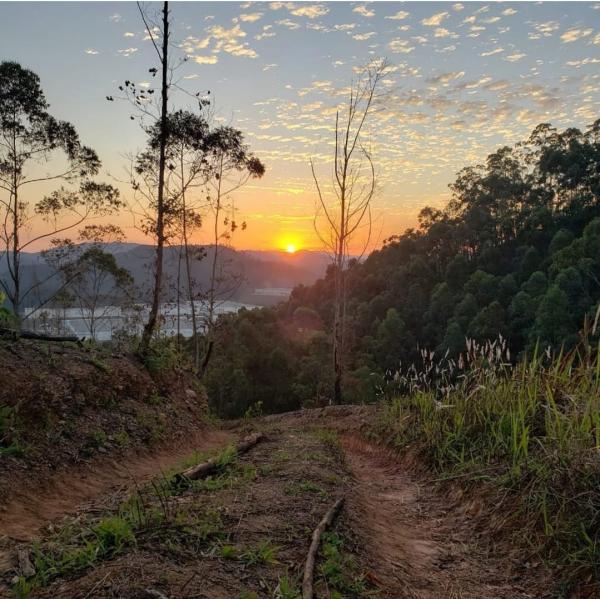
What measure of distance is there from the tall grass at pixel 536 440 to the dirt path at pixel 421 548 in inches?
18.0

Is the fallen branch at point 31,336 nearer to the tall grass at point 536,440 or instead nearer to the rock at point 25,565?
the rock at point 25,565

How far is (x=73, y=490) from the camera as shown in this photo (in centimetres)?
577

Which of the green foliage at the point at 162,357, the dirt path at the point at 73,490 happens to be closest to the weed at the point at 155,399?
the green foliage at the point at 162,357

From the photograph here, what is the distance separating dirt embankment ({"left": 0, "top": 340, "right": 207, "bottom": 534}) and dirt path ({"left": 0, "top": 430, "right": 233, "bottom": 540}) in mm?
16

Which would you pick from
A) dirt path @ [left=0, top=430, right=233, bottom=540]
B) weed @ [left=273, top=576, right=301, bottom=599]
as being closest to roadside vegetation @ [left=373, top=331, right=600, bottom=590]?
weed @ [left=273, top=576, right=301, bottom=599]

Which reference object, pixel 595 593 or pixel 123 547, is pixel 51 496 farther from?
pixel 595 593

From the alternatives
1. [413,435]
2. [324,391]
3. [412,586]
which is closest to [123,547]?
[412,586]

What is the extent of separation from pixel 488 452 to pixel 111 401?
6.52 metres

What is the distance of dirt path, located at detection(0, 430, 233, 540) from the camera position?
4.50m

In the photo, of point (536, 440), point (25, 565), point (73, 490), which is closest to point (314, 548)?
point (25, 565)

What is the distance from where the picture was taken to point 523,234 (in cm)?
5184

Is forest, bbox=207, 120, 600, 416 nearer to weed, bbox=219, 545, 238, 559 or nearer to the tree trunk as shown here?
the tree trunk

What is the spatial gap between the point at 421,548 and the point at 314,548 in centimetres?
147

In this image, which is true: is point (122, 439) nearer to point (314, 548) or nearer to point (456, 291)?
point (314, 548)
